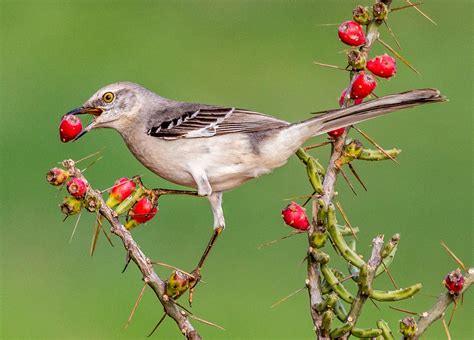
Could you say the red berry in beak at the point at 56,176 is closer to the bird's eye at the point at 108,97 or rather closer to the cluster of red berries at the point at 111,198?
the cluster of red berries at the point at 111,198

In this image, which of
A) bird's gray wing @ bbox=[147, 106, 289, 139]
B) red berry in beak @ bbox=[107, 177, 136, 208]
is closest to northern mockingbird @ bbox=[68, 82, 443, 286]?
bird's gray wing @ bbox=[147, 106, 289, 139]

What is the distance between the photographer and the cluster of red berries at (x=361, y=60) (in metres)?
4.79

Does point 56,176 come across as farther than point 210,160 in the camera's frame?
No

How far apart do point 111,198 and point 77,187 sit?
0.34 m

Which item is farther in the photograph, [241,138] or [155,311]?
[155,311]

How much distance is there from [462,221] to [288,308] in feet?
11.0

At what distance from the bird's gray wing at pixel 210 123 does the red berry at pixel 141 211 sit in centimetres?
155

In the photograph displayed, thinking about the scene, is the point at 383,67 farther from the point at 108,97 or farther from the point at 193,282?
the point at 108,97

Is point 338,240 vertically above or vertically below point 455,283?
above

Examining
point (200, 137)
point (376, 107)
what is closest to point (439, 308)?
point (376, 107)

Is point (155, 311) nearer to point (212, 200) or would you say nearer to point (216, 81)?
point (212, 200)

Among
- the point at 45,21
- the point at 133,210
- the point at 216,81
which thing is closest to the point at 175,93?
the point at 216,81

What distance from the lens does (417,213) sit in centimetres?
1403

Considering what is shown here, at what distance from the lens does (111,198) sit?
15.5 feet
